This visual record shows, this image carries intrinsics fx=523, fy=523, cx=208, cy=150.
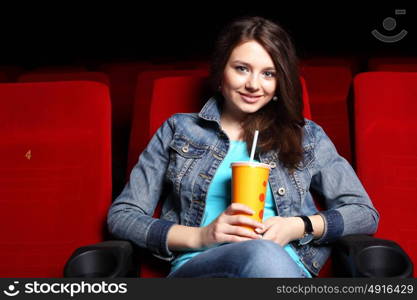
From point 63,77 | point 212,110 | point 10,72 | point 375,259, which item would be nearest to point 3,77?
point 10,72

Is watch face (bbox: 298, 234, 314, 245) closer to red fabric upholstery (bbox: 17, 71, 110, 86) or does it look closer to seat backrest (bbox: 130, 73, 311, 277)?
seat backrest (bbox: 130, 73, 311, 277)

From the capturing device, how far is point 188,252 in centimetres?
77

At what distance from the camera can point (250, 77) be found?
2.68 ft

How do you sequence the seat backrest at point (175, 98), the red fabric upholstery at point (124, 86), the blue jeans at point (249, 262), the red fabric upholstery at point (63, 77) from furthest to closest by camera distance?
the red fabric upholstery at point (124, 86) → the red fabric upholstery at point (63, 77) → the seat backrest at point (175, 98) → the blue jeans at point (249, 262)

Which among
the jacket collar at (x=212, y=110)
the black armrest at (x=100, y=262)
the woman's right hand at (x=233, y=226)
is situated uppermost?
the jacket collar at (x=212, y=110)

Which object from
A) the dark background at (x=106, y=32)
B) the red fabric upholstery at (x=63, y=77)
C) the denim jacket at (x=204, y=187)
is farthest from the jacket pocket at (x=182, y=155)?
the dark background at (x=106, y=32)

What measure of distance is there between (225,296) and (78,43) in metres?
2.33

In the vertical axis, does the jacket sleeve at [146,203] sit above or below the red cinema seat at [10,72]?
below

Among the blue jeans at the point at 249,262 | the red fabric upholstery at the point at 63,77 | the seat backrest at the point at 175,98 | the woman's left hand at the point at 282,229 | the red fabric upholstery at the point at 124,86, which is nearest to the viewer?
the blue jeans at the point at 249,262

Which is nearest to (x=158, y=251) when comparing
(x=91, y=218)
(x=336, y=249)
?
(x=91, y=218)

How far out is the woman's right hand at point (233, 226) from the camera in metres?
0.65

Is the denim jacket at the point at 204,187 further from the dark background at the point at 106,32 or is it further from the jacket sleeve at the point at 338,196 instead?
the dark background at the point at 106,32

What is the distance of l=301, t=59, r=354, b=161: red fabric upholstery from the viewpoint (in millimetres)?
1277

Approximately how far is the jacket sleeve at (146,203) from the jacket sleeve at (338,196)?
0.78ft
